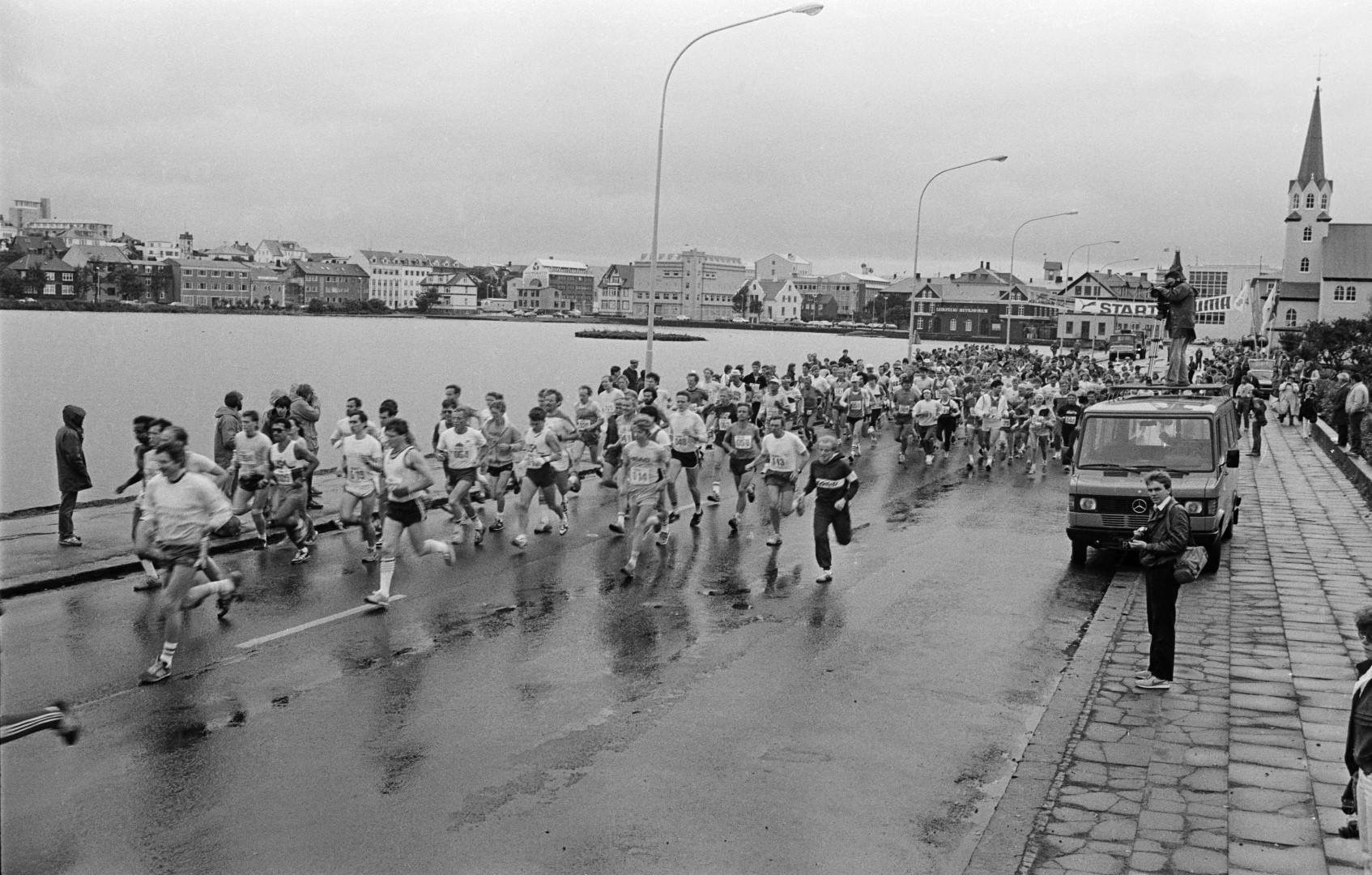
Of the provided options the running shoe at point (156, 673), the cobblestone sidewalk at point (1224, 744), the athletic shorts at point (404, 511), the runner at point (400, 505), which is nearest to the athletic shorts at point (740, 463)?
the cobblestone sidewalk at point (1224, 744)

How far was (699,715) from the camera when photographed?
26.9ft

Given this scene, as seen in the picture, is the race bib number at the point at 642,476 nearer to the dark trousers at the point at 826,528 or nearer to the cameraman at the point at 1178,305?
the dark trousers at the point at 826,528

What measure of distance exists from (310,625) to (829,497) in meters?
5.46

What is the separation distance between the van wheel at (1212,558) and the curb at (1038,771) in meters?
3.42

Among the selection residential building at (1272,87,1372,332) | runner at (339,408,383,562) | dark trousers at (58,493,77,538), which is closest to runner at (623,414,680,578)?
runner at (339,408,383,562)

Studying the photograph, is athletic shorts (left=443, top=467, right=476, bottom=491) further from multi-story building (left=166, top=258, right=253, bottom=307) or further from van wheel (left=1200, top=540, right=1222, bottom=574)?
multi-story building (left=166, top=258, right=253, bottom=307)

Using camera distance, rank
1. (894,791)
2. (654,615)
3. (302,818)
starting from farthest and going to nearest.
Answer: (654,615) → (894,791) → (302,818)

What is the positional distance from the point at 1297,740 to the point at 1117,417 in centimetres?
736

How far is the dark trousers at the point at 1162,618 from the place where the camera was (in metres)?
8.81

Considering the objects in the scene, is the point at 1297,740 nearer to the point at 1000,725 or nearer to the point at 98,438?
the point at 1000,725

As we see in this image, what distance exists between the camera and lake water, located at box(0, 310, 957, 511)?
4244 centimetres

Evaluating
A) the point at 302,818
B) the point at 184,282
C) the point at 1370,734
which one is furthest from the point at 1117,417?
the point at 184,282

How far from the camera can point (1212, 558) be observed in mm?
13617

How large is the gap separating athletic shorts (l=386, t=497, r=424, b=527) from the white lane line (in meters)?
0.80
